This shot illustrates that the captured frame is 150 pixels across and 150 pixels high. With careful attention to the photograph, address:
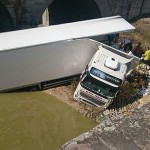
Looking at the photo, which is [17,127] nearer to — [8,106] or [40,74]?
[8,106]

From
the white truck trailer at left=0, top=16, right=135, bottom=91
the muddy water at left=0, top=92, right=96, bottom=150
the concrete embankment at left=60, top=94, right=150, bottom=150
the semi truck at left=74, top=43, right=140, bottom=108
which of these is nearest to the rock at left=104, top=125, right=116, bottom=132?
the concrete embankment at left=60, top=94, right=150, bottom=150

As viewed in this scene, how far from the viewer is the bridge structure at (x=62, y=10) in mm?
19519

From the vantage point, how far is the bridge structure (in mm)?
19519

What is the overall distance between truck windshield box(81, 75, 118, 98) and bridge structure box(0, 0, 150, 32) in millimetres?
6850

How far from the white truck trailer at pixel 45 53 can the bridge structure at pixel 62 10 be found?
386cm

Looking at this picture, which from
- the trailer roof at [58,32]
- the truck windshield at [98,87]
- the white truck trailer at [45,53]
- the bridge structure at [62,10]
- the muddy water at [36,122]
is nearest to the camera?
the muddy water at [36,122]

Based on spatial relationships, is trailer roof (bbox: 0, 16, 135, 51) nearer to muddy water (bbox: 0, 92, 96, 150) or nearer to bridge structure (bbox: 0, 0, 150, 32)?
muddy water (bbox: 0, 92, 96, 150)

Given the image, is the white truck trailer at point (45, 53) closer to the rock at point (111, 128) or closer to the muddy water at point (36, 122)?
the muddy water at point (36, 122)

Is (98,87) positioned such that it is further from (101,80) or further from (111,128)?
(111,128)

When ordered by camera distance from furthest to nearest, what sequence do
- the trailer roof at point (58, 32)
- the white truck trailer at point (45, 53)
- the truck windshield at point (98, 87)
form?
the truck windshield at point (98, 87)
the trailer roof at point (58, 32)
the white truck trailer at point (45, 53)

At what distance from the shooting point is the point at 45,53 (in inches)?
596

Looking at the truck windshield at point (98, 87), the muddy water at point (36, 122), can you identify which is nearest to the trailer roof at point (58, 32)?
the truck windshield at point (98, 87)

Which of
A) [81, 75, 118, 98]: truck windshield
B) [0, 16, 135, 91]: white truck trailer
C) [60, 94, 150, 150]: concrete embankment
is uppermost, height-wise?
[60, 94, 150, 150]: concrete embankment

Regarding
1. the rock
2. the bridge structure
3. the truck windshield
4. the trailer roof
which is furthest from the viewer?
the bridge structure
